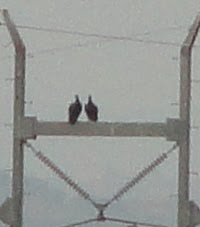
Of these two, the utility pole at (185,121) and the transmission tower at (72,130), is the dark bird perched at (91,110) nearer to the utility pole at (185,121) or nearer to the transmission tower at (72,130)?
the transmission tower at (72,130)

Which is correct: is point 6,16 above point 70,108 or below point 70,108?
above

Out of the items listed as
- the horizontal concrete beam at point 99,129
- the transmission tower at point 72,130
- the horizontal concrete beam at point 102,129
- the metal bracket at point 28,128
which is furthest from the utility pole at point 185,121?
the metal bracket at point 28,128

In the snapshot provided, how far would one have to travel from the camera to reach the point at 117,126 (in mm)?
21594

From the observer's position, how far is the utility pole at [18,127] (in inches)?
847

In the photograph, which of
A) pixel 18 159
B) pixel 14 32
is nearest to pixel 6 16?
pixel 14 32

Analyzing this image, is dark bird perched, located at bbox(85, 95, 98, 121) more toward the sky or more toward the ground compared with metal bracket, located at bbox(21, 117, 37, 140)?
more toward the sky

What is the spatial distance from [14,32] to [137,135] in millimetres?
2232

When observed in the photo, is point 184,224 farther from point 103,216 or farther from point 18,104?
point 18,104

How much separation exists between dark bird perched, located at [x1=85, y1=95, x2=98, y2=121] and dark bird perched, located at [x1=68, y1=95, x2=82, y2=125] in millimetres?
118

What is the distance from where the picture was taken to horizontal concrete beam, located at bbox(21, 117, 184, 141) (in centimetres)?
2155

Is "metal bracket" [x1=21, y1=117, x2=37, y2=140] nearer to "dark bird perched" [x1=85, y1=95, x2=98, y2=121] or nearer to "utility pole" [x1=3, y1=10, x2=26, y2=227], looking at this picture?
"utility pole" [x1=3, y1=10, x2=26, y2=227]

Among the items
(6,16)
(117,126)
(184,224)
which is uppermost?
(6,16)

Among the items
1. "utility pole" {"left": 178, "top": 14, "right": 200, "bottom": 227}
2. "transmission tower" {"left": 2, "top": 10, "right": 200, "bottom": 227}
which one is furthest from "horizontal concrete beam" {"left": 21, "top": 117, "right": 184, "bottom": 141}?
"utility pole" {"left": 178, "top": 14, "right": 200, "bottom": 227}

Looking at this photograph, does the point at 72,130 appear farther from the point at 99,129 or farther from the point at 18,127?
the point at 18,127
